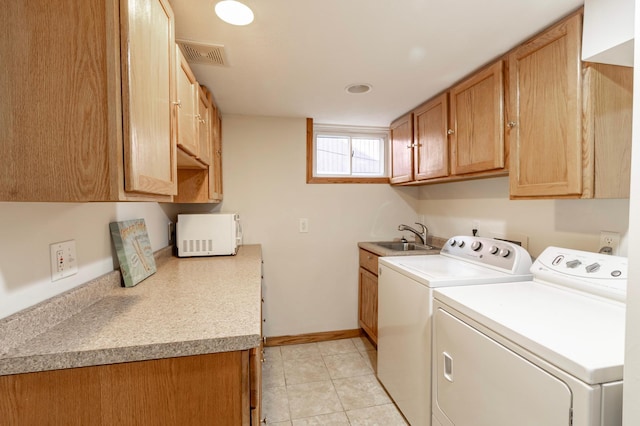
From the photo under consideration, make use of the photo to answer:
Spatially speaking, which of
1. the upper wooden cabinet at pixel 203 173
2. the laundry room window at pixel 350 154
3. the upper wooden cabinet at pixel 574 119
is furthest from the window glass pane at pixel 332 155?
the upper wooden cabinet at pixel 574 119

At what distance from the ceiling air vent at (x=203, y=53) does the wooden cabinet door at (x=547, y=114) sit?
60.3 inches

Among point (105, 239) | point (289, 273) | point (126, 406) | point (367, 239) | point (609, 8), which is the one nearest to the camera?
point (126, 406)

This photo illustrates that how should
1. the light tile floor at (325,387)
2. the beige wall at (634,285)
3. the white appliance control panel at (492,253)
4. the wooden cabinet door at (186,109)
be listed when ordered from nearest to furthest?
the beige wall at (634,285) → the wooden cabinet door at (186,109) → the white appliance control panel at (492,253) → the light tile floor at (325,387)

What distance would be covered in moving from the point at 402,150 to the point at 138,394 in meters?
2.46

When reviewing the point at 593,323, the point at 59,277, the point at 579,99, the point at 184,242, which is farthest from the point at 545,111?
the point at 184,242

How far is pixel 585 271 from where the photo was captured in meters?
1.26

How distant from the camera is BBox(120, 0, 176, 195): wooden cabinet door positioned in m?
0.74

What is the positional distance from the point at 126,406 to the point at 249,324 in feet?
1.23

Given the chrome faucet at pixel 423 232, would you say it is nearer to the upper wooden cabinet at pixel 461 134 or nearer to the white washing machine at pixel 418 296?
the upper wooden cabinet at pixel 461 134

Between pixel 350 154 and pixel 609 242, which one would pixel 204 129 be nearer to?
pixel 350 154

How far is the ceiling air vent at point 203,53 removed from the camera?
1.46 meters

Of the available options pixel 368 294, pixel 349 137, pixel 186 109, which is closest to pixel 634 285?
pixel 186 109

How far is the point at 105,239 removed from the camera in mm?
1310

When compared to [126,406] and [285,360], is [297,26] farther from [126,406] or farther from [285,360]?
[285,360]
